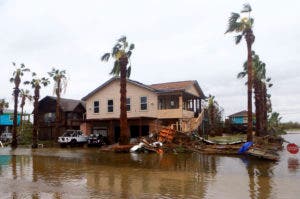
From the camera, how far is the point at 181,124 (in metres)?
36.8

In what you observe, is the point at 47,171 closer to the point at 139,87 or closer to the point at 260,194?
the point at 260,194

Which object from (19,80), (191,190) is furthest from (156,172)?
(19,80)

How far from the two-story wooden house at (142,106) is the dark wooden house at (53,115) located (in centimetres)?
796

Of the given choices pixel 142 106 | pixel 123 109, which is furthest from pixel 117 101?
pixel 123 109

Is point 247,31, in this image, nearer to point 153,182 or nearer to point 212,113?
point 153,182

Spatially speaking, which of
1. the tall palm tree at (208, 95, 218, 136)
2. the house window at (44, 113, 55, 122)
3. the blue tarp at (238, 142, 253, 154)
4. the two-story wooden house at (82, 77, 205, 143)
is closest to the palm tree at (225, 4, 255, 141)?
the blue tarp at (238, 142, 253, 154)

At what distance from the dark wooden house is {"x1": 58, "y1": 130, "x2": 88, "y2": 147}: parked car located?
32.7 ft

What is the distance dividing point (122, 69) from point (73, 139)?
526 inches

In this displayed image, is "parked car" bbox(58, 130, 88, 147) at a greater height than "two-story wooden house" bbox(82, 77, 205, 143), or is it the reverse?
"two-story wooden house" bbox(82, 77, 205, 143)

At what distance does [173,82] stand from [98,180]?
3041 centimetres

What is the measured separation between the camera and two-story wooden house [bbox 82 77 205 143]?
4078 centimetres

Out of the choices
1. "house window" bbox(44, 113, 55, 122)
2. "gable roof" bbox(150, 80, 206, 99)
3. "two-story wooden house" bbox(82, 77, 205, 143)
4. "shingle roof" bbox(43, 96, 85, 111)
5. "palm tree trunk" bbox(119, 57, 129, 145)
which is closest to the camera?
A: "palm tree trunk" bbox(119, 57, 129, 145)

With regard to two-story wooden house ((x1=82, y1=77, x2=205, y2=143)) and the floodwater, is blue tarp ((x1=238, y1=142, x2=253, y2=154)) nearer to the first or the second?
the floodwater

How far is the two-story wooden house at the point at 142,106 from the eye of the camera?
40781 mm
